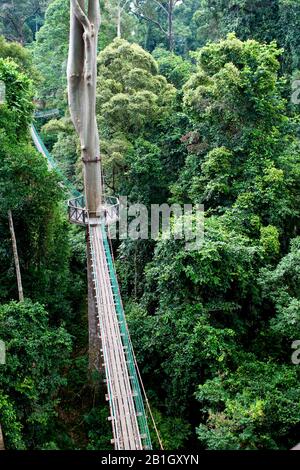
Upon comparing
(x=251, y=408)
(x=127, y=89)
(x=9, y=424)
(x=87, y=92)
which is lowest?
(x=9, y=424)

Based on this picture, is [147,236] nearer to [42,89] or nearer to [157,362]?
[157,362]

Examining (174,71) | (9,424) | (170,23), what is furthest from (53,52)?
(9,424)

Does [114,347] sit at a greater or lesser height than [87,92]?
lesser

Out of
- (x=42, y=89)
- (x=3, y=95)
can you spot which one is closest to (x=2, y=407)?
(x=3, y=95)

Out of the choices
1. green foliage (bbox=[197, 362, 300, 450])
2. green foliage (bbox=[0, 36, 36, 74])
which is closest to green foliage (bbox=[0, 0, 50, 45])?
green foliage (bbox=[0, 36, 36, 74])

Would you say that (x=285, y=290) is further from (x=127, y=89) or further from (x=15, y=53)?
(x=15, y=53)

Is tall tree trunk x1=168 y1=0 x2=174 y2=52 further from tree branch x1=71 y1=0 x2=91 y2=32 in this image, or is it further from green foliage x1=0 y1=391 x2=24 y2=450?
green foliage x1=0 y1=391 x2=24 y2=450
